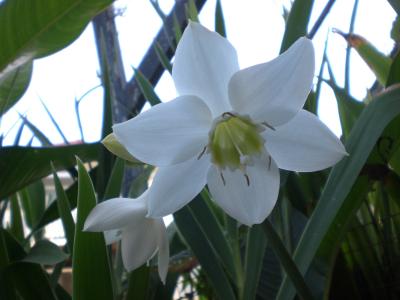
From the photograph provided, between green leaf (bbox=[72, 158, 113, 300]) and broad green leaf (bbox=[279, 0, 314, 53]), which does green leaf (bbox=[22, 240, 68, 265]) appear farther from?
broad green leaf (bbox=[279, 0, 314, 53])

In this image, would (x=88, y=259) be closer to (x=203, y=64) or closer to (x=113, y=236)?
(x=113, y=236)

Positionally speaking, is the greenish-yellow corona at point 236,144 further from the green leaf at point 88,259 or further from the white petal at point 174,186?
the green leaf at point 88,259

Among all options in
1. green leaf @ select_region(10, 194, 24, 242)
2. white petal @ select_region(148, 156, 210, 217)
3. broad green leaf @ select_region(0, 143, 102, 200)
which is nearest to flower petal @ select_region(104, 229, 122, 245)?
white petal @ select_region(148, 156, 210, 217)

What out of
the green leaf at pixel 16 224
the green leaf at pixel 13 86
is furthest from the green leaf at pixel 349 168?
the green leaf at pixel 16 224

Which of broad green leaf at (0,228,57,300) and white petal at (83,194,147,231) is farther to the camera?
broad green leaf at (0,228,57,300)

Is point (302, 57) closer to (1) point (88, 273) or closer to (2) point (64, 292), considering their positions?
(1) point (88, 273)

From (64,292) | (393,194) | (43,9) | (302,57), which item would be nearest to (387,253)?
(393,194)

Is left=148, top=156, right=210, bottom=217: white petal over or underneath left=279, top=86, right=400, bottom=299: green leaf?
over
